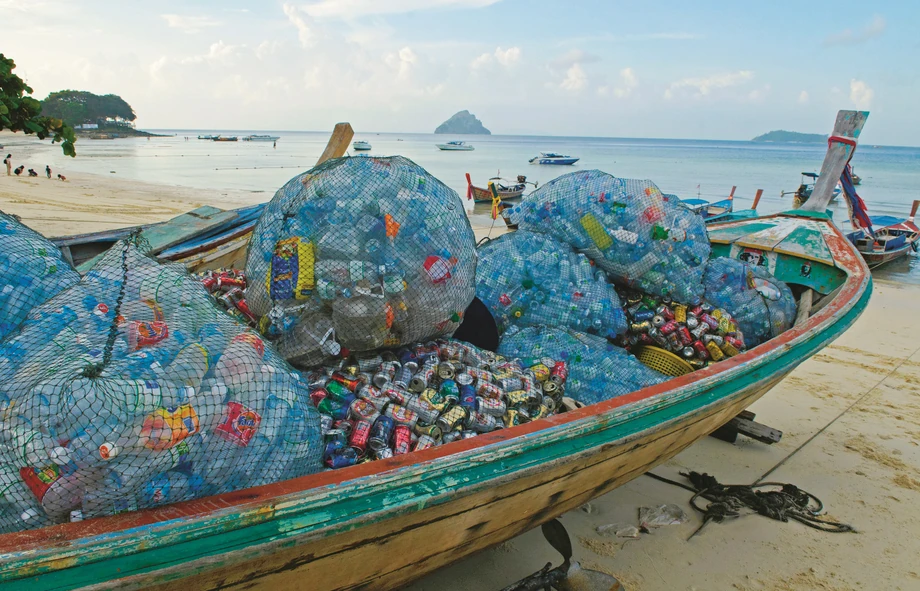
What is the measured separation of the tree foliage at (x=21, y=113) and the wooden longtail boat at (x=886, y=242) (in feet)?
50.0

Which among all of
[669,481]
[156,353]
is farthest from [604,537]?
[156,353]

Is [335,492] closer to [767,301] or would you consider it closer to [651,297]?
[651,297]

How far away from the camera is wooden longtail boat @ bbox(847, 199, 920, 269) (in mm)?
13516

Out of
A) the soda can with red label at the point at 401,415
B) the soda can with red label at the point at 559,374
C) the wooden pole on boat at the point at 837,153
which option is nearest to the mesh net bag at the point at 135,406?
A: the soda can with red label at the point at 401,415

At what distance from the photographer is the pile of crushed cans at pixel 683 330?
4105 mm

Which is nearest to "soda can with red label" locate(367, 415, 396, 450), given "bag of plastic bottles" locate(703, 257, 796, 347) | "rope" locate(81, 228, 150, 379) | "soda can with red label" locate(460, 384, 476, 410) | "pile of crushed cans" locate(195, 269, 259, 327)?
"soda can with red label" locate(460, 384, 476, 410)

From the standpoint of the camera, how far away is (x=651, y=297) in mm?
4391

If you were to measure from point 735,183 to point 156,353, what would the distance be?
44.4 metres

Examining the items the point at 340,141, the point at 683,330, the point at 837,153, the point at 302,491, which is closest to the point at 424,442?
the point at 302,491

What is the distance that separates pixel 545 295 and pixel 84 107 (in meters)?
106

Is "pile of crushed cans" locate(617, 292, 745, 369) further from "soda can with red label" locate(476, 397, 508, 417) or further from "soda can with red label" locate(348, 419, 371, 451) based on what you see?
"soda can with red label" locate(348, 419, 371, 451)

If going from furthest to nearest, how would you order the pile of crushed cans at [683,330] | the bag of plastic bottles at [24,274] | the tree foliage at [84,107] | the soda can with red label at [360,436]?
1. the tree foliage at [84,107]
2. the pile of crushed cans at [683,330]
3. the soda can with red label at [360,436]
4. the bag of plastic bottles at [24,274]

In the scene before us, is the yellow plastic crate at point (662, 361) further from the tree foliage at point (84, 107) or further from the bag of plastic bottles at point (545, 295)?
the tree foliage at point (84, 107)

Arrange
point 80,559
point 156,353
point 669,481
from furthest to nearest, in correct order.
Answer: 1. point 669,481
2. point 156,353
3. point 80,559
